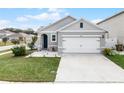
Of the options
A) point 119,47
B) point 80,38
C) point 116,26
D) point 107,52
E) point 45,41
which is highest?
point 116,26

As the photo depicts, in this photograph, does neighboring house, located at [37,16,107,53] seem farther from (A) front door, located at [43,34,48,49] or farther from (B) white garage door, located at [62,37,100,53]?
(A) front door, located at [43,34,48,49]

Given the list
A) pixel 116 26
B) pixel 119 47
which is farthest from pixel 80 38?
pixel 116 26

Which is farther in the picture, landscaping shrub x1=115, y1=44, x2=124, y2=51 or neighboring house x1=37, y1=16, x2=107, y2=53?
landscaping shrub x1=115, y1=44, x2=124, y2=51

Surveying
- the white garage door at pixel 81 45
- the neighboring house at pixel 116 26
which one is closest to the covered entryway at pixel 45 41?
the white garage door at pixel 81 45

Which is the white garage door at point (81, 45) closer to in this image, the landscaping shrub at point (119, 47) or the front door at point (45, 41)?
the landscaping shrub at point (119, 47)

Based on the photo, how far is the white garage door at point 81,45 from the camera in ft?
85.7

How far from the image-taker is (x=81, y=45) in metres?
26.2

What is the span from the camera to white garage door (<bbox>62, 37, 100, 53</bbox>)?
1028 inches

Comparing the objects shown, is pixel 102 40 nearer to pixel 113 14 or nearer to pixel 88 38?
pixel 88 38

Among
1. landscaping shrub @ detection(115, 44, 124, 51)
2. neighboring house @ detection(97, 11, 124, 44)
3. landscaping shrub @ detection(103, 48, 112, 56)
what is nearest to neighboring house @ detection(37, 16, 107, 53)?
landscaping shrub @ detection(103, 48, 112, 56)

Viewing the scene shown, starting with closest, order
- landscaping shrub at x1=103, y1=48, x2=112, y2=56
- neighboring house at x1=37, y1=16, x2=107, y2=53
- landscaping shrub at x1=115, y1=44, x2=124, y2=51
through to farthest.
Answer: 1. landscaping shrub at x1=103, y1=48, x2=112, y2=56
2. neighboring house at x1=37, y1=16, x2=107, y2=53
3. landscaping shrub at x1=115, y1=44, x2=124, y2=51

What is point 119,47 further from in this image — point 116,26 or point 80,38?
point 80,38

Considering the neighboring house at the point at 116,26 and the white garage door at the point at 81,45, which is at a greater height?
the neighboring house at the point at 116,26
